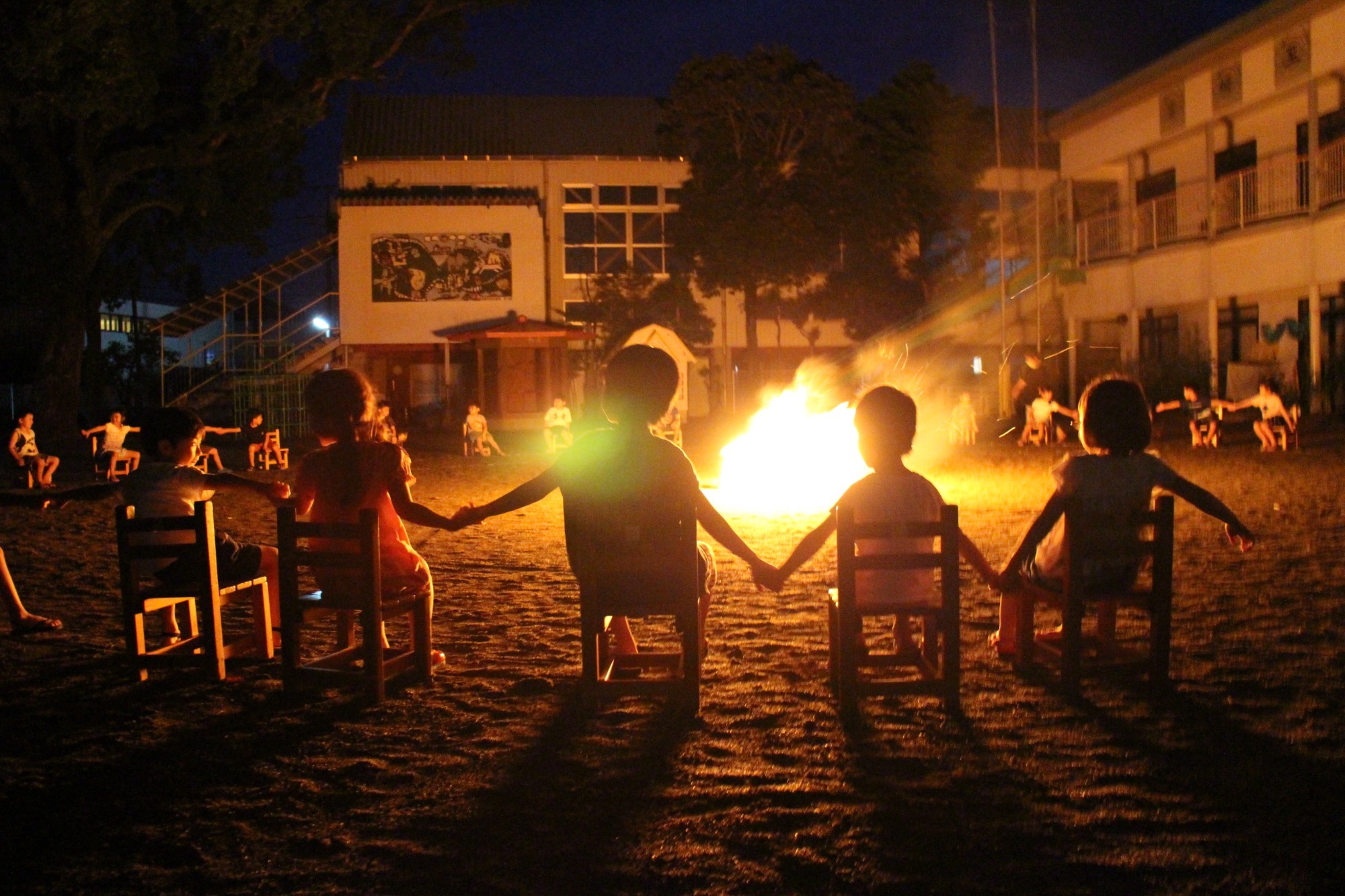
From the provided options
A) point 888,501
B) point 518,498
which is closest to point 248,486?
point 518,498

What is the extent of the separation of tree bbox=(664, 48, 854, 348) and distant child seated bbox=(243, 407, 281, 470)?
14.9 metres

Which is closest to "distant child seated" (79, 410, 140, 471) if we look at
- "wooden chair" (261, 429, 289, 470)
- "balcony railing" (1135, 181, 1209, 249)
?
"wooden chair" (261, 429, 289, 470)

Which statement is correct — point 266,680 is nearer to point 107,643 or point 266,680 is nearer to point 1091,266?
point 107,643

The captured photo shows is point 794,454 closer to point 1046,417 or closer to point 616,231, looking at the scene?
point 1046,417

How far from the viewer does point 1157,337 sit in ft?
97.1

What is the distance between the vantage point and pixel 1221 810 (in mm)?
4160

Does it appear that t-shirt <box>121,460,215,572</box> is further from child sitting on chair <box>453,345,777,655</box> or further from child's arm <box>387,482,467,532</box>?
child sitting on chair <box>453,345,777,655</box>

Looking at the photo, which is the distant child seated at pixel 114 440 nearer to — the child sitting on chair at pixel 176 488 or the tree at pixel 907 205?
the child sitting on chair at pixel 176 488

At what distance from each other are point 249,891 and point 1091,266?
2963 cm

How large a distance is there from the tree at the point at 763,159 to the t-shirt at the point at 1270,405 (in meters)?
15.2

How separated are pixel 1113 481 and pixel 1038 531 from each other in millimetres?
441

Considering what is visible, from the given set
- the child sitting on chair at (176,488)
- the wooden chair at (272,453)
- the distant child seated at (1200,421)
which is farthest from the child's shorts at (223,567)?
the distant child seated at (1200,421)

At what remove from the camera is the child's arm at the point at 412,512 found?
5.81 meters

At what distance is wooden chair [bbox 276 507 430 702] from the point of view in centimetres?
560
